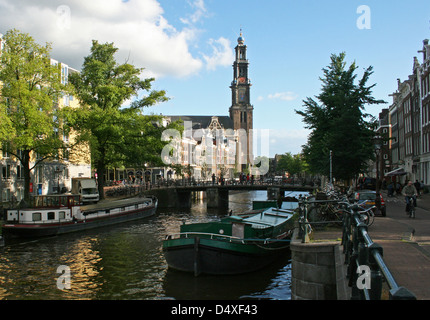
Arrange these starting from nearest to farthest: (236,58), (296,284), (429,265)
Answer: (429,265)
(296,284)
(236,58)

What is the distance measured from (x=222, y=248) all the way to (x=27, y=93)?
77.2ft

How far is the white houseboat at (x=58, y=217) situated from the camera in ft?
92.4

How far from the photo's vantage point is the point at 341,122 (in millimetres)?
36625

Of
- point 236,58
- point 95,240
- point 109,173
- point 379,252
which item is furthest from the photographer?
point 236,58

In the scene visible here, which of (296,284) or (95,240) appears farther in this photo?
(95,240)

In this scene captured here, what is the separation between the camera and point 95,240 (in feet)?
90.6

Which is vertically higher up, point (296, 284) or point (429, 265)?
point (429, 265)

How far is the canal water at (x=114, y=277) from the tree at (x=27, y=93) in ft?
35.7

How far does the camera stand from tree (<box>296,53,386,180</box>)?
36750mm

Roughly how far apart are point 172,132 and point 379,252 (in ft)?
131

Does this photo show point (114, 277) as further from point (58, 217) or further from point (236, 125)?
point (236, 125)

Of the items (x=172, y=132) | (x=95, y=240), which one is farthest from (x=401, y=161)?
(x=95, y=240)
